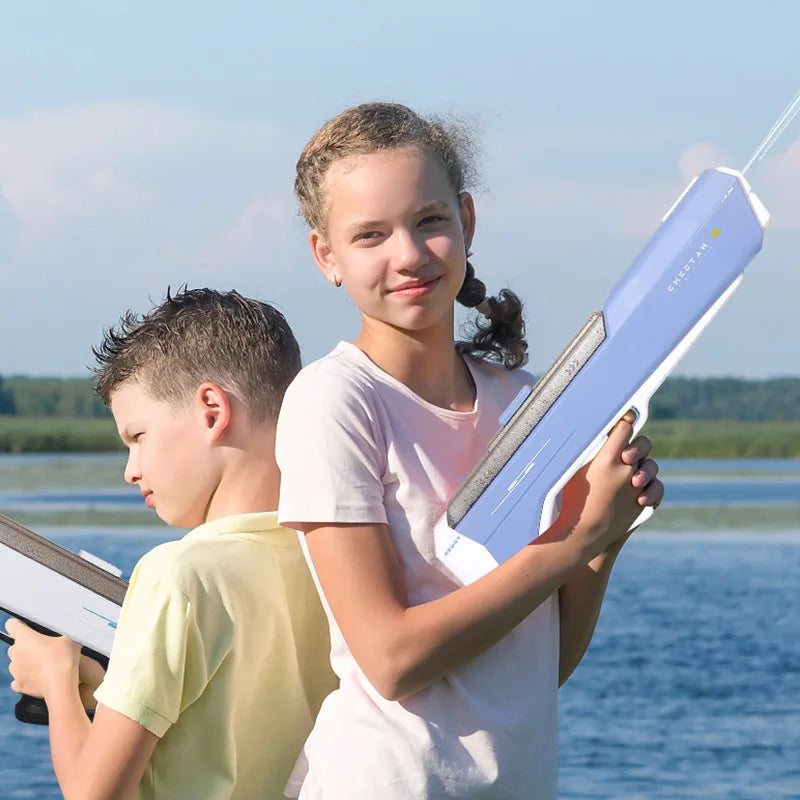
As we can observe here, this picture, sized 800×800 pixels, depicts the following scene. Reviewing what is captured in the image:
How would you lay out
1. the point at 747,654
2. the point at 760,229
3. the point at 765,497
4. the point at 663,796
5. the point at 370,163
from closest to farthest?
the point at 760,229 → the point at 370,163 → the point at 663,796 → the point at 747,654 → the point at 765,497

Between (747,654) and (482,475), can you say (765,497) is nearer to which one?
(747,654)

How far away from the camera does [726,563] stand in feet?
68.1

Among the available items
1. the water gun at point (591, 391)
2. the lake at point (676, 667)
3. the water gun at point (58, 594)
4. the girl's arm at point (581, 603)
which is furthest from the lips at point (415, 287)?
the lake at point (676, 667)

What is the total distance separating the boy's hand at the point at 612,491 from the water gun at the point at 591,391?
0.7 inches

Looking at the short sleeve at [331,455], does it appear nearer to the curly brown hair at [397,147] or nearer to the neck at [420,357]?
the neck at [420,357]

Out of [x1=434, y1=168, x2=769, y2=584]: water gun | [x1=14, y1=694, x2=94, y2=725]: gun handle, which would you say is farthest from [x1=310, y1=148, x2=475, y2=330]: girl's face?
[x1=14, y1=694, x2=94, y2=725]: gun handle

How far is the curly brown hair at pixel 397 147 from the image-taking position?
77.8 inches

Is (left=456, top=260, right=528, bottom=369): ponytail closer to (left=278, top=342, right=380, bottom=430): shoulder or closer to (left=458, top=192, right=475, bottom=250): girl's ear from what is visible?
(left=458, top=192, right=475, bottom=250): girl's ear

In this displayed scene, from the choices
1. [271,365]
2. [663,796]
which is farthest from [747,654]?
[271,365]

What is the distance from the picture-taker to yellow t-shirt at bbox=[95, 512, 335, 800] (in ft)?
6.26

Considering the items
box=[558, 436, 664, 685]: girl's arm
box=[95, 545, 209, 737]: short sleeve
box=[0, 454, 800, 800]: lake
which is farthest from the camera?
box=[0, 454, 800, 800]: lake

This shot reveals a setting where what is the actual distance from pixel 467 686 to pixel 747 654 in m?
13.4

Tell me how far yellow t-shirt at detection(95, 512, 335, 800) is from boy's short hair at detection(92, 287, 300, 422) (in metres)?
0.23

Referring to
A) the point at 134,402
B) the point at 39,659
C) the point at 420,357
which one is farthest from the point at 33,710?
Result: the point at 420,357
